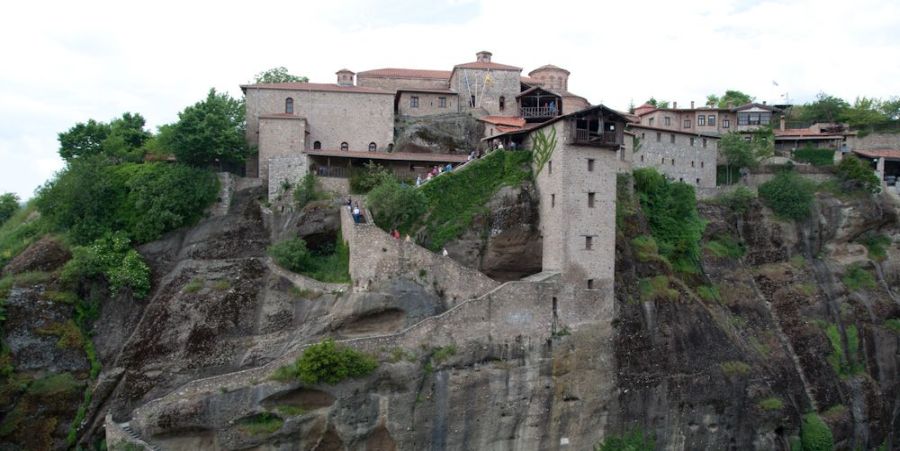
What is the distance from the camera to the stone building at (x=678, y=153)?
50562 mm

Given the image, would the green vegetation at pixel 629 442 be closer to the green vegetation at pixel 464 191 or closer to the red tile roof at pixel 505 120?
the green vegetation at pixel 464 191

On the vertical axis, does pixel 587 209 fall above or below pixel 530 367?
above

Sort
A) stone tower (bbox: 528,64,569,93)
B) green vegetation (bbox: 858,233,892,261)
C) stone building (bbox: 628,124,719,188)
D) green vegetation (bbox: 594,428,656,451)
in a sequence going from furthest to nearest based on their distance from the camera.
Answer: stone tower (bbox: 528,64,569,93)
green vegetation (bbox: 858,233,892,261)
stone building (bbox: 628,124,719,188)
green vegetation (bbox: 594,428,656,451)

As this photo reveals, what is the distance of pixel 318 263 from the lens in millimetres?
38688

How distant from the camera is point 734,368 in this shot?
41.2 m

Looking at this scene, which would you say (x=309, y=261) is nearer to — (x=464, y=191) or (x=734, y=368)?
(x=464, y=191)

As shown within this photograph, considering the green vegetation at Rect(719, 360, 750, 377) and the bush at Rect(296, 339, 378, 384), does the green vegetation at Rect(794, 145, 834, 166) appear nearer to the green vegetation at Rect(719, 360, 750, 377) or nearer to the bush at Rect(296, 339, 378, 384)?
the green vegetation at Rect(719, 360, 750, 377)

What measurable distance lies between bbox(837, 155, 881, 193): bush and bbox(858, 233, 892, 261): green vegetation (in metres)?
3.22

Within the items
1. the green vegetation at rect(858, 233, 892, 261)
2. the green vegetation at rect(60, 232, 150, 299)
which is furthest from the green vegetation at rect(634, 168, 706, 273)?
the green vegetation at rect(60, 232, 150, 299)

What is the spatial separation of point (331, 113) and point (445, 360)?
2095 centimetres

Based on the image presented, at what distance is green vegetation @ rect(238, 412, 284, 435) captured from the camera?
105 feet

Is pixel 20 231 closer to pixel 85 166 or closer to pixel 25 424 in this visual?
pixel 85 166

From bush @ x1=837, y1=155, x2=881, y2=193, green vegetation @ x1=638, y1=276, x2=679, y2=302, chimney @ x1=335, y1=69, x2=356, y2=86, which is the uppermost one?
chimney @ x1=335, y1=69, x2=356, y2=86

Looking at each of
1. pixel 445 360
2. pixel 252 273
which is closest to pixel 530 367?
pixel 445 360
